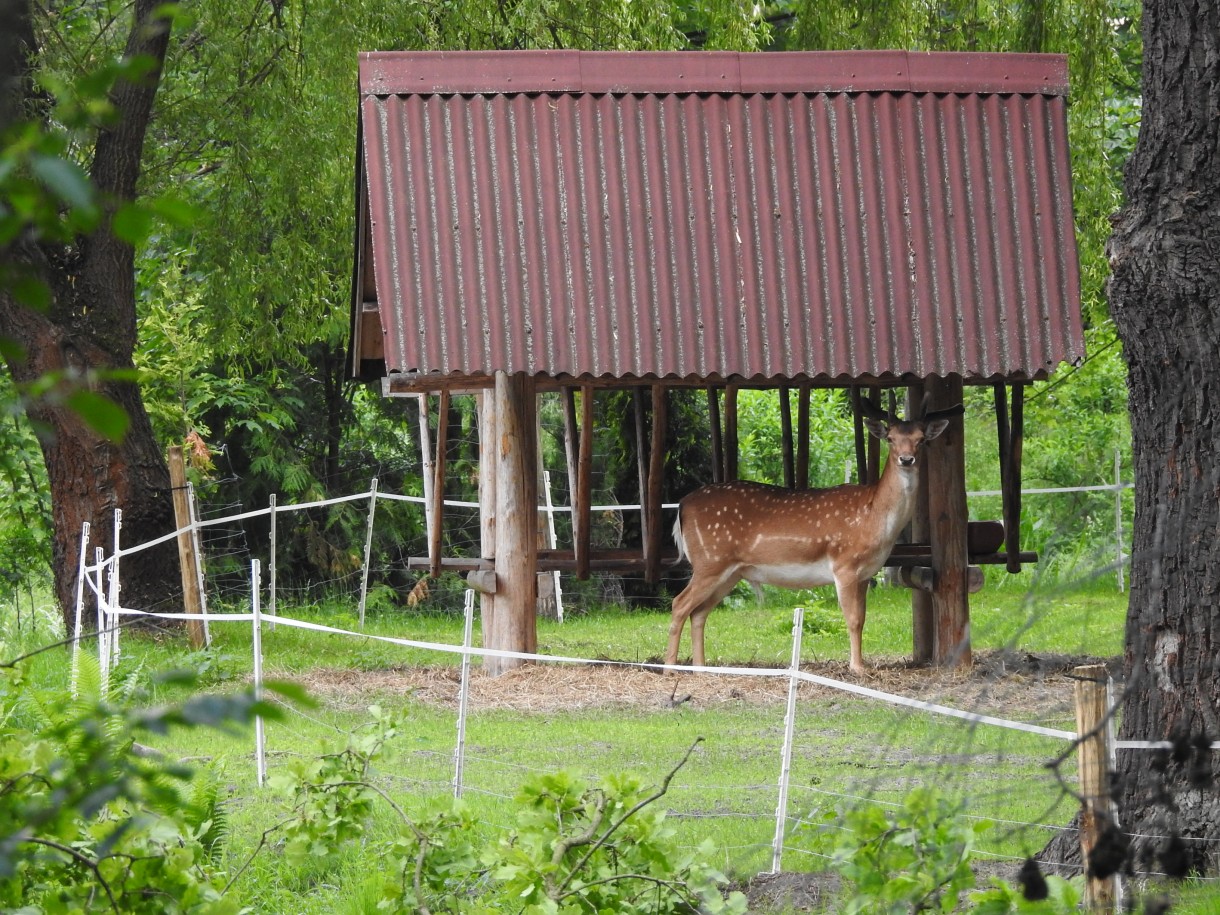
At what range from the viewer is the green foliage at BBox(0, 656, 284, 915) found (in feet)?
6.00

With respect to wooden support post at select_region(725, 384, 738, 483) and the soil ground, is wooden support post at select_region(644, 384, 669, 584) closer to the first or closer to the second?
the soil ground

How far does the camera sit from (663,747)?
8.63m

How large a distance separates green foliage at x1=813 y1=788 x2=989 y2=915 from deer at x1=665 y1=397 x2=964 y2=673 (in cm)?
761

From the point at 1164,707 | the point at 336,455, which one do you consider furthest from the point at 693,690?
the point at 336,455

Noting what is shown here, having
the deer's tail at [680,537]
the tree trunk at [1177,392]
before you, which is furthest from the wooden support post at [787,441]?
the tree trunk at [1177,392]

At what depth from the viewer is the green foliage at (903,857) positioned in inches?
143

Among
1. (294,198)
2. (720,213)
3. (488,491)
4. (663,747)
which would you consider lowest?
(663,747)

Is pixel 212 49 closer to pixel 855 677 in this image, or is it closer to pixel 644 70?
pixel 644 70

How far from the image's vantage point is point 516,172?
10.7 meters

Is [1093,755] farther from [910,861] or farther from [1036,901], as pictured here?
[1036,901]

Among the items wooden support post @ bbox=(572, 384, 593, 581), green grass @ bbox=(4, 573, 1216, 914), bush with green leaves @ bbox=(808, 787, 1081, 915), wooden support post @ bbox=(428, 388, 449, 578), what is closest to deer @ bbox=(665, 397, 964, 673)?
green grass @ bbox=(4, 573, 1216, 914)

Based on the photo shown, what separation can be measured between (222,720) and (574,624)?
52.0 feet

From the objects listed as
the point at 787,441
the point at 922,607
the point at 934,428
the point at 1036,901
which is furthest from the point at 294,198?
the point at 1036,901

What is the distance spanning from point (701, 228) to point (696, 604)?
114 inches
